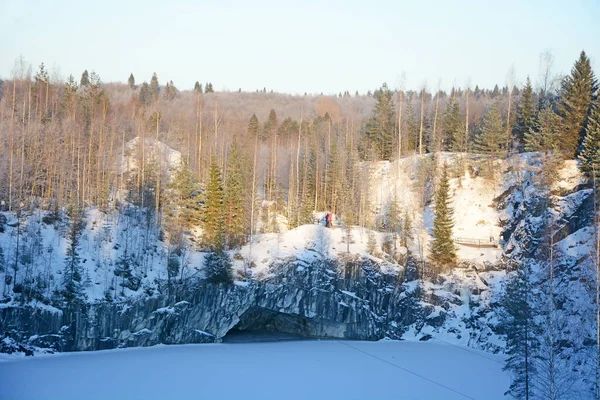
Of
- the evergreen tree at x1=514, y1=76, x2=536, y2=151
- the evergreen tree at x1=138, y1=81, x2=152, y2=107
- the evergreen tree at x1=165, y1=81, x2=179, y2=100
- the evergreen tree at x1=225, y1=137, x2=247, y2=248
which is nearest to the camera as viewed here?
the evergreen tree at x1=225, y1=137, x2=247, y2=248

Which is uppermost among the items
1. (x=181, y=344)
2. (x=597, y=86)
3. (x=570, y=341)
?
(x=597, y=86)

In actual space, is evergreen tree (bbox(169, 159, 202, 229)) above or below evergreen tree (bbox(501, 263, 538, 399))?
above

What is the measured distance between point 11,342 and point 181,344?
373 inches

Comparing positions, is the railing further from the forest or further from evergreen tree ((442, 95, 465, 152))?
evergreen tree ((442, 95, 465, 152))

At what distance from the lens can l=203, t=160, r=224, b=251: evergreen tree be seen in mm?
35875

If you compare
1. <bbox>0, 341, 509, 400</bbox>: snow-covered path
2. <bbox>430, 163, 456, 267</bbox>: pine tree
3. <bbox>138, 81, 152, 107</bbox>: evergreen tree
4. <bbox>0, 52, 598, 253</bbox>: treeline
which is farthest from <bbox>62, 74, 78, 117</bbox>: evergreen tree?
<bbox>430, 163, 456, 267</bbox>: pine tree

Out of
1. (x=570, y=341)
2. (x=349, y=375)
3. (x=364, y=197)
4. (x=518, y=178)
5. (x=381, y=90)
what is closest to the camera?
(x=570, y=341)

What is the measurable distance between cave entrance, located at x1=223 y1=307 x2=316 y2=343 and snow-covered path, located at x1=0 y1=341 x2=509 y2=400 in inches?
A: 146

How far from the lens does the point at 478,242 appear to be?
39594mm

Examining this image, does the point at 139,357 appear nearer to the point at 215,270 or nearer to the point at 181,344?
the point at 181,344

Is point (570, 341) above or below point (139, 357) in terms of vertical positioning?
above

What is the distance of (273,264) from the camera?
1404 inches

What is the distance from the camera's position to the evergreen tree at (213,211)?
35.9 metres

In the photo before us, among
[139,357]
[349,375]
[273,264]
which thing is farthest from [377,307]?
[139,357]
